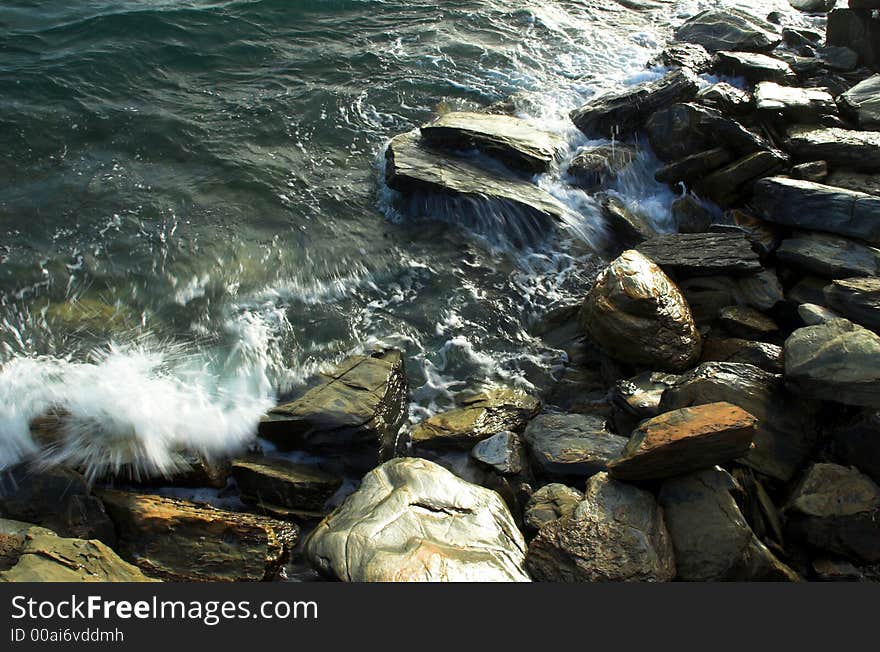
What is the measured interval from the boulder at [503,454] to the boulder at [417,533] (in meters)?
0.40

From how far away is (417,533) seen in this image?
160 inches

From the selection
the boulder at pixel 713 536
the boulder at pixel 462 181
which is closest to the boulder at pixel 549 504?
the boulder at pixel 713 536

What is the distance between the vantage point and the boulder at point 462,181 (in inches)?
305

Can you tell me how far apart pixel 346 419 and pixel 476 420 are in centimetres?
105

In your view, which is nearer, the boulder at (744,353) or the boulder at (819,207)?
the boulder at (744,353)

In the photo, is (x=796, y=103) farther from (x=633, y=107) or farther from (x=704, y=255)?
(x=704, y=255)

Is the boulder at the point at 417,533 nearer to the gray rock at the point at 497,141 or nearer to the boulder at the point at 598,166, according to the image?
the gray rock at the point at 497,141

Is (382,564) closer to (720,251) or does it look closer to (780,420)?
(780,420)

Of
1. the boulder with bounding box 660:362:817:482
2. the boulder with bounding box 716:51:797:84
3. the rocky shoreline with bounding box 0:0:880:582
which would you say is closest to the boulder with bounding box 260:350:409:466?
the rocky shoreline with bounding box 0:0:880:582

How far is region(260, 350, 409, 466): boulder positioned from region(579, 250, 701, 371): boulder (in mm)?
1869

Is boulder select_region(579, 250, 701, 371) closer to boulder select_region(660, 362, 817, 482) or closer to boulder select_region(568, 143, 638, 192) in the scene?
boulder select_region(660, 362, 817, 482)

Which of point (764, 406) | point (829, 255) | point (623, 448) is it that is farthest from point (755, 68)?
point (623, 448)

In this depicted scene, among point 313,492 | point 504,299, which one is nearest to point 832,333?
point 504,299

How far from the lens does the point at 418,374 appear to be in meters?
6.15
